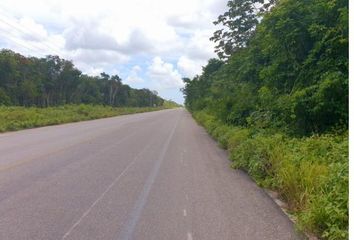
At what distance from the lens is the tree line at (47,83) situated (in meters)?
77.7

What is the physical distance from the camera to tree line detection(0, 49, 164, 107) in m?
77.7

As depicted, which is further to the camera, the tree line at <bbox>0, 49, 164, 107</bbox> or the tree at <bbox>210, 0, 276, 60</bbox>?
the tree line at <bbox>0, 49, 164, 107</bbox>

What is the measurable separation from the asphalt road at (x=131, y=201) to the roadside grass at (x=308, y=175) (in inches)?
13.3

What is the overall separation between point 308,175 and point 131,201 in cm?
324

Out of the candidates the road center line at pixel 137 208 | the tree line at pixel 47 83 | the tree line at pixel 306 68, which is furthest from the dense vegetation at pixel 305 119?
the tree line at pixel 47 83

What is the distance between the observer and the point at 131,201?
845 cm

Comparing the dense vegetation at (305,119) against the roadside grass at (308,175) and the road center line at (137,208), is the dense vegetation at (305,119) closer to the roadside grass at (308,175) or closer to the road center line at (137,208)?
the roadside grass at (308,175)

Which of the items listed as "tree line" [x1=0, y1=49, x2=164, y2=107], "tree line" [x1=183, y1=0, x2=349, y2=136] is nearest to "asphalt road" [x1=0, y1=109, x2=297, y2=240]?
"tree line" [x1=183, y1=0, x2=349, y2=136]

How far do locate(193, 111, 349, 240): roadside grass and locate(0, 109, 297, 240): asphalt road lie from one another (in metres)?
0.34

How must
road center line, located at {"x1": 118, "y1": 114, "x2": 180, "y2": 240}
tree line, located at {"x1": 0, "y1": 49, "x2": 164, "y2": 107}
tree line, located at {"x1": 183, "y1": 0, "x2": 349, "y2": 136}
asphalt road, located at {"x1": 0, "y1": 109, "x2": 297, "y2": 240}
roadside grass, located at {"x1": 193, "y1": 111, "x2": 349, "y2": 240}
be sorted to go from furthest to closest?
tree line, located at {"x1": 0, "y1": 49, "x2": 164, "y2": 107}, tree line, located at {"x1": 183, "y1": 0, "x2": 349, "y2": 136}, asphalt road, located at {"x1": 0, "y1": 109, "x2": 297, "y2": 240}, road center line, located at {"x1": 118, "y1": 114, "x2": 180, "y2": 240}, roadside grass, located at {"x1": 193, "y1": 111, "x2": 349, "y2": 240}

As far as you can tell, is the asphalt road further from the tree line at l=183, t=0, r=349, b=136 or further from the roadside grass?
the tree line at l=183, t=0, r=349, b=136

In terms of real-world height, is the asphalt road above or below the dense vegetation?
below

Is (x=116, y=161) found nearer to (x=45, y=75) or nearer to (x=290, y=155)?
(x=290, y=155)

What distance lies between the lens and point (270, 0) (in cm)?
2944
